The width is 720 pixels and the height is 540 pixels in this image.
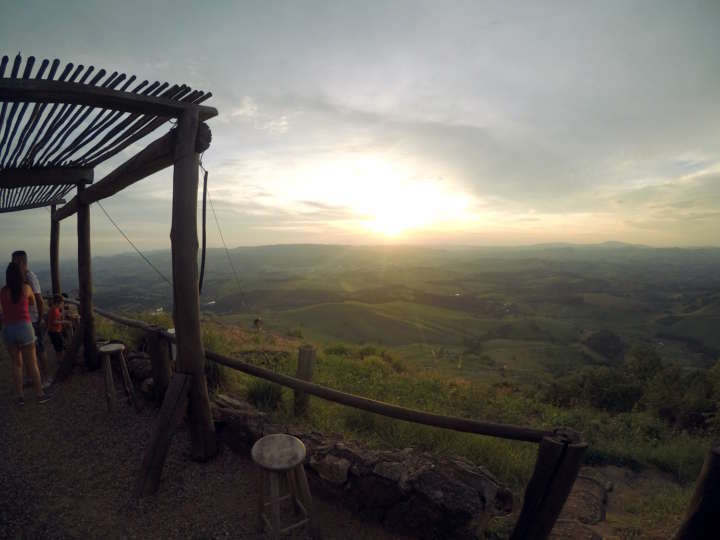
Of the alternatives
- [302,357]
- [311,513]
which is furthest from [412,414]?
[302,357]

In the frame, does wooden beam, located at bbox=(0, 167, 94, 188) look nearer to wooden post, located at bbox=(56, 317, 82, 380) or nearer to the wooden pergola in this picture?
the wooden pergola

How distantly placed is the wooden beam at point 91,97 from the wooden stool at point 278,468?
128 inches

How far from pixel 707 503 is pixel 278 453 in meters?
2.66

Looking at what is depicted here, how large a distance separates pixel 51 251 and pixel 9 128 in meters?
6.92

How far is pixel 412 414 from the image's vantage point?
293cm

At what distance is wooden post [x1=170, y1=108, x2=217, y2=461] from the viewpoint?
11.4 feet

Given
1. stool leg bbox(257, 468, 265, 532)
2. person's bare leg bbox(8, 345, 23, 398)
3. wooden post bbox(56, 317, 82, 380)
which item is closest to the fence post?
stool leg bbox(257, 468, 265, 532)

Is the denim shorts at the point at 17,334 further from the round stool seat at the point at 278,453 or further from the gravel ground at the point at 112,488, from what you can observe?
the round stool seat at the point at 278,453

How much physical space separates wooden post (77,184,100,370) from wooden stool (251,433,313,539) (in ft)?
17.6

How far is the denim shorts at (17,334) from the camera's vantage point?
4973 millimetres

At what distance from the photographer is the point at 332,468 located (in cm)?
322

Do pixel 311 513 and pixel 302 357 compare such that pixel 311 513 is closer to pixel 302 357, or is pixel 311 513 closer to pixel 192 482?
pixel 192 482

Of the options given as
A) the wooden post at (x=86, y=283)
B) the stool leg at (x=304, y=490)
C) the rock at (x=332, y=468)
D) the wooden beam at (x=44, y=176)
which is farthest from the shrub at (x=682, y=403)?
the wooden beam at (x=44, y=176)

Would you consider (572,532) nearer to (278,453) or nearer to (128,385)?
(278,453)
